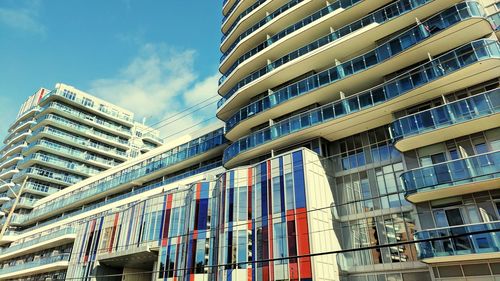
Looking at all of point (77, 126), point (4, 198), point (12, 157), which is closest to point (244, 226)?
point (77, 126)

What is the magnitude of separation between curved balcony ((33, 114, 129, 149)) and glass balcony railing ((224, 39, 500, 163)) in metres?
51.6

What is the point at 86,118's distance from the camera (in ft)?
238

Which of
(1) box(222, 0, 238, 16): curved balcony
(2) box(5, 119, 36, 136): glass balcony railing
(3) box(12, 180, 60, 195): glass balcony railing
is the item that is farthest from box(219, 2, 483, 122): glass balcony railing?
(2) box(5, 119, 36, 136): glass balcony railing

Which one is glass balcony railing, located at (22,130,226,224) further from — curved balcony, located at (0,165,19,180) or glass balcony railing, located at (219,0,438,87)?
curved balcony, located at (0,165,19,180)

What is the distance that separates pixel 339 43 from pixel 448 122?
10481mm

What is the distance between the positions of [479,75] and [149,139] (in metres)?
76.1

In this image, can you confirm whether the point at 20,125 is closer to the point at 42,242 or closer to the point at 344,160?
the point at 42,242

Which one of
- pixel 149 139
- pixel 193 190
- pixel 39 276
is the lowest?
pixel 39 276

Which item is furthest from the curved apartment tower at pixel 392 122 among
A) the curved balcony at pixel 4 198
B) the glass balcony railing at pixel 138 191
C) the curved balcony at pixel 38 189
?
the curved balcony at pixel 4 198

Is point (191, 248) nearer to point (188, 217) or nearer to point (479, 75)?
point (188, 217)

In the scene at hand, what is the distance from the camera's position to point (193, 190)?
30906 millimetres

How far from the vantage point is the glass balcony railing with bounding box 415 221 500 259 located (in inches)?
648

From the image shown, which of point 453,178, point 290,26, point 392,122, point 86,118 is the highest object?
point 86,118

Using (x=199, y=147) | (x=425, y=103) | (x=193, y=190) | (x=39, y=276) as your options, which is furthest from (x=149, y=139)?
(x=425, y=103)
